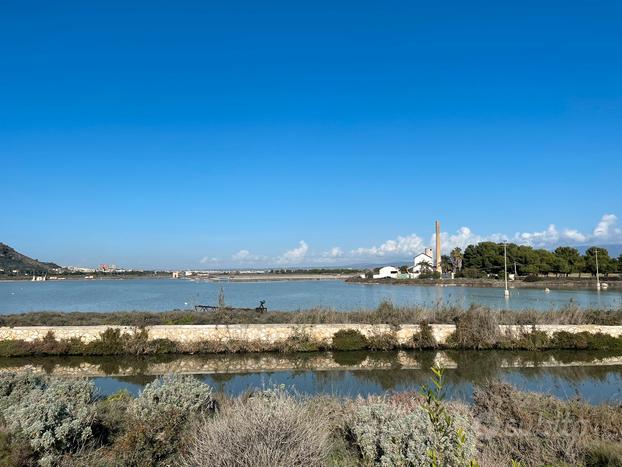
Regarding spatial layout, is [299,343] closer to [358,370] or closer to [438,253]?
[358,370]

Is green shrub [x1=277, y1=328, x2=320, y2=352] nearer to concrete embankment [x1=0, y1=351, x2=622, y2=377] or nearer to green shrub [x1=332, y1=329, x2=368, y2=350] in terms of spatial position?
concrete embankment [x1=0, y1=351, x2=622, y2=377]

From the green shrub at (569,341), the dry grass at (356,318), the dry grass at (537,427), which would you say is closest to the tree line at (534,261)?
the dry grass at (356,318)

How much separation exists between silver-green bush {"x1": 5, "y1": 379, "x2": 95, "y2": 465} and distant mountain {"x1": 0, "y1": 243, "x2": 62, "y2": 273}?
16556 cm

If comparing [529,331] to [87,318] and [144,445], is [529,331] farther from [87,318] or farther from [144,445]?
[87,318]

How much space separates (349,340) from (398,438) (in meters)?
13.4

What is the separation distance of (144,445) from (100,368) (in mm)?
11804

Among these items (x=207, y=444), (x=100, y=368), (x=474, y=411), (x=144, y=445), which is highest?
(x=207, y=444)

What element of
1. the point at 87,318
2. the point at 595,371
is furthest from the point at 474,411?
the point at 87,318

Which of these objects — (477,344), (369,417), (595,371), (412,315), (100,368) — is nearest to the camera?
(369,417)

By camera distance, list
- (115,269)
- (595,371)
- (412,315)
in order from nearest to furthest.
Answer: (595,371) → (412,315) → (115,269)

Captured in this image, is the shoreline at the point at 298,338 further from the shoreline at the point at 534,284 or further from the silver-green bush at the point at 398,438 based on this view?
the shoreline at the point at 534,284

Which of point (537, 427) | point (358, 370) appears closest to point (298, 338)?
point (358, 370)

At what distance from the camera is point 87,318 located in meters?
23.6

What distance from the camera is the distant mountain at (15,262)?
149 metres
